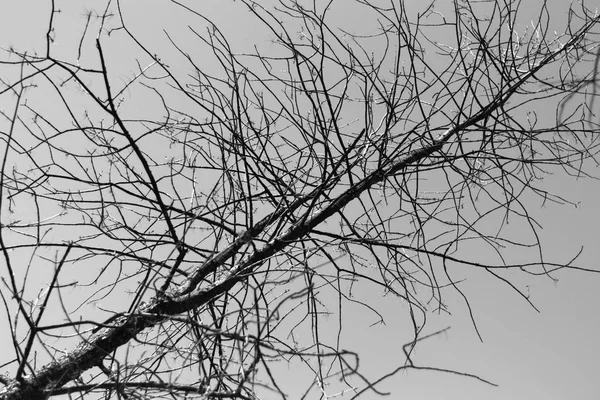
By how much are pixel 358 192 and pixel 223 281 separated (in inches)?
20.7

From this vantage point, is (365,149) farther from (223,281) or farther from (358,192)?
(223,281)

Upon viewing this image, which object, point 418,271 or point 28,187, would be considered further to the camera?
point 418,271

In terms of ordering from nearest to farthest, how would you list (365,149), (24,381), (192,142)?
(24,381) < (192,142) < (365,149)

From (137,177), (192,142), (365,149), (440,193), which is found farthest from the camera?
(440,193)

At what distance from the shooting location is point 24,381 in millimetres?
1283

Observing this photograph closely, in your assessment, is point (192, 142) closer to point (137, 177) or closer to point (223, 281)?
point (137, 177)

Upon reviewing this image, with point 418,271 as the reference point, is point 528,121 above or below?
above

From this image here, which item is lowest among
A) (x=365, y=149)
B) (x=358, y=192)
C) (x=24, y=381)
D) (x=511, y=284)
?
(x=24, y=381)

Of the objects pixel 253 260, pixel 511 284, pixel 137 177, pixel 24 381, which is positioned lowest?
pixel 24 381

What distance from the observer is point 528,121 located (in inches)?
79.0

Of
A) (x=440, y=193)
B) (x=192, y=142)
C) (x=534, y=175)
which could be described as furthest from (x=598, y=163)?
(x=192, y=142)

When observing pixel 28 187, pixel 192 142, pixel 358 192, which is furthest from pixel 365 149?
pixel 28 187

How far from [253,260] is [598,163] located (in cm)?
121

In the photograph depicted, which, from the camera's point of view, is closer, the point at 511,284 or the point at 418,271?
the point at 511,284
